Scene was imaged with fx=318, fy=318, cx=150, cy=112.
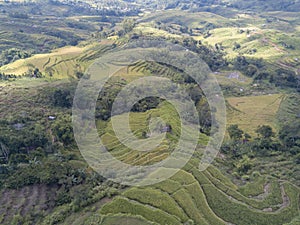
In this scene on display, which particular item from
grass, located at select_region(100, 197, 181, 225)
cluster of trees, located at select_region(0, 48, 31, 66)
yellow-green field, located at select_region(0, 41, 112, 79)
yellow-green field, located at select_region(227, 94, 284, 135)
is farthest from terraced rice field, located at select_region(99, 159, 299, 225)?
cluster of trees, located at select_region(0, 48, 31, 66)

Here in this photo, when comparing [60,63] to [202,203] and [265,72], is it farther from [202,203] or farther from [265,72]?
[202,203]

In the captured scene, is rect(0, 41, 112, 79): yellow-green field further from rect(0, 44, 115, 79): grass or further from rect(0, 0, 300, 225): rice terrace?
rect(0, 0, 300, 225): rice terrace

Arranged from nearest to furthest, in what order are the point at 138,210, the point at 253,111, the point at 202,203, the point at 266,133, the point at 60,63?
the point at 138,210 < the point at 202,203 < the point at 266,133 < the point at 253,111 < the point at 60,63

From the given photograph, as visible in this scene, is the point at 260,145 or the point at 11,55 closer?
the point at 260,145

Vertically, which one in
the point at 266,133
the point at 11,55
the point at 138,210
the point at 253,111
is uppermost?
the point at 138,210

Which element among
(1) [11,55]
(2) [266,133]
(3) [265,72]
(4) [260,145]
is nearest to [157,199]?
(4) [260,145]

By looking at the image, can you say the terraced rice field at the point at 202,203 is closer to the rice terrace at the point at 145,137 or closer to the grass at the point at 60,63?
the rice terrace at the point at 145,137

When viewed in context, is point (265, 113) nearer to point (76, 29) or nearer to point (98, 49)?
point (98, 49)

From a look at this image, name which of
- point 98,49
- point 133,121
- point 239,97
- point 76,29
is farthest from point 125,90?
point 76,29

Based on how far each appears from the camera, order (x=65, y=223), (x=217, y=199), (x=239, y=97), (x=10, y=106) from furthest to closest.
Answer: (x=239, y=97) → (x=10, y=106) → (x=217, y=199) → (x=65, y=223)

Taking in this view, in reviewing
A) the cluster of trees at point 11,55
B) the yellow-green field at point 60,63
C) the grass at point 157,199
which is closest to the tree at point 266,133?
the grass at point 157,199

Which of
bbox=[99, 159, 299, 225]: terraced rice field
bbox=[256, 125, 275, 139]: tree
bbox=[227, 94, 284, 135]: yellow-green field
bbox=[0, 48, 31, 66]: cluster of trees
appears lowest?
bbox=[0, 48, 31, 66]: cluster of trees
